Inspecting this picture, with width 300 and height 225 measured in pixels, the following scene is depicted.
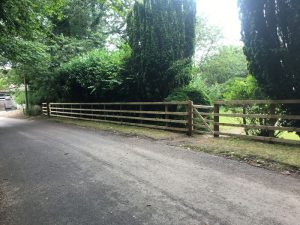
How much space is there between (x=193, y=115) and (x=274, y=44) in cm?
393

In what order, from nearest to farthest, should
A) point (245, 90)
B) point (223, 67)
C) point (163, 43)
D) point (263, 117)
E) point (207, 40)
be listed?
point (263, 117)
point (245, 90)
point (163, 43)
point (223, 67)
point (207, 40)

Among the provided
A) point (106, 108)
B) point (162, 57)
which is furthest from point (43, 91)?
point (162, 57)

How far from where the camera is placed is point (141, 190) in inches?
201

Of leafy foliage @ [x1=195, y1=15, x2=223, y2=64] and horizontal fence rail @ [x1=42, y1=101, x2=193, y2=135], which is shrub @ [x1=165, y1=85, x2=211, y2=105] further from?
leafy foliage @ [x1=195, y1=15, x2=223, y2=64]

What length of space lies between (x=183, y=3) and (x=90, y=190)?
10.2 m

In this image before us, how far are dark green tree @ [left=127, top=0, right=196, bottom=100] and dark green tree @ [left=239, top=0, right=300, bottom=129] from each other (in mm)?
4838

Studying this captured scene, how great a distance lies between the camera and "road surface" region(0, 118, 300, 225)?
13.4 feet

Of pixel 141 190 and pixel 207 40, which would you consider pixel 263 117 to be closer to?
pixel 141 190

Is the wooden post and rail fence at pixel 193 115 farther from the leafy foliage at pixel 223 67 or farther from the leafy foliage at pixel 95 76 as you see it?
the leafy foliage at pixel 223 67

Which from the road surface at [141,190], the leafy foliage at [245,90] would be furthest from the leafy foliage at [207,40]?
the road surface at [141,190]

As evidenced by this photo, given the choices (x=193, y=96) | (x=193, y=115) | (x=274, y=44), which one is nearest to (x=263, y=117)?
(x=274, y=44)

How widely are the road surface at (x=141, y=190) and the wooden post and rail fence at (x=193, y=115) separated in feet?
6.75

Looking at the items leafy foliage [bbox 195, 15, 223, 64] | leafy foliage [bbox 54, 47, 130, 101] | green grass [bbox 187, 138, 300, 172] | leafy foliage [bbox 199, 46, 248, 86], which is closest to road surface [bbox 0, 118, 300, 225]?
green grass [bbox 187, 138, 300, 172]

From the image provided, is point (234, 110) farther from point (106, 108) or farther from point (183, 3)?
point (106, 108)
